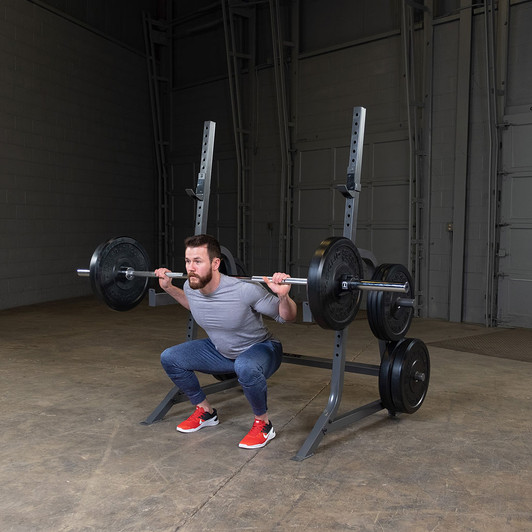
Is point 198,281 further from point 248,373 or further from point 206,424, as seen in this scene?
point 206,424

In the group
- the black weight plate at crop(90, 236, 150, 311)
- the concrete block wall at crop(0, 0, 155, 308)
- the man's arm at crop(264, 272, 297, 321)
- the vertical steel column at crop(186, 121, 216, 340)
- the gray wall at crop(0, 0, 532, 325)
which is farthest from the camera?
Result: the concrete block wall at crop(0, 0, 155, 308)

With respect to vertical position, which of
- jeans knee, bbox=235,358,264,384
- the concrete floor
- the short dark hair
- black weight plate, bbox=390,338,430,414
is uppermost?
the short dark hair

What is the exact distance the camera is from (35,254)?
6.75 m

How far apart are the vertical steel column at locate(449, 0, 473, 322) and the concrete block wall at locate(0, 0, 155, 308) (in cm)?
430

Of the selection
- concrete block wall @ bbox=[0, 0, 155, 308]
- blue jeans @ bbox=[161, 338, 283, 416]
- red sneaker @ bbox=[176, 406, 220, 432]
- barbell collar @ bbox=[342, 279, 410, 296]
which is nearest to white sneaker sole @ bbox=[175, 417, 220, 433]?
red sneaker @ bbox=[176, 406, 220, 432]

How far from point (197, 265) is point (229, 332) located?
32cm

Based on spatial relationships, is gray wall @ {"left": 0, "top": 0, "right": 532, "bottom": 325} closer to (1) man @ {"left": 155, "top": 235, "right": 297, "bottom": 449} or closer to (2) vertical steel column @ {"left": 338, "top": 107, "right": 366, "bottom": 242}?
(2) vertical steel column @ {"left": 338, "top": 107, "right": 366, "bottom": 242}

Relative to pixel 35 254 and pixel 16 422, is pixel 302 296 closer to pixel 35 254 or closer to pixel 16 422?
pixel 35 254

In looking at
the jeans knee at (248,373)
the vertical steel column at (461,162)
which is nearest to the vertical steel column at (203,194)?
the jeans knee at (248,373)

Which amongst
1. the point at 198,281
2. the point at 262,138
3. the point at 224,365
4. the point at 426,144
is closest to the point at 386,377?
the point at 224,365

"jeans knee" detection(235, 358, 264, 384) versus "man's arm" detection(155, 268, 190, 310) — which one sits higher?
"man's arm" detection(155, 268, 190, 310)

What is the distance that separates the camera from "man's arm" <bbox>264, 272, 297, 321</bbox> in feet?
7.74

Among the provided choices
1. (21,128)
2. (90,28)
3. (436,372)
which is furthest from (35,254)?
(436,372)

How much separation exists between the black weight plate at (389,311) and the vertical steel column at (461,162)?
120 inches
